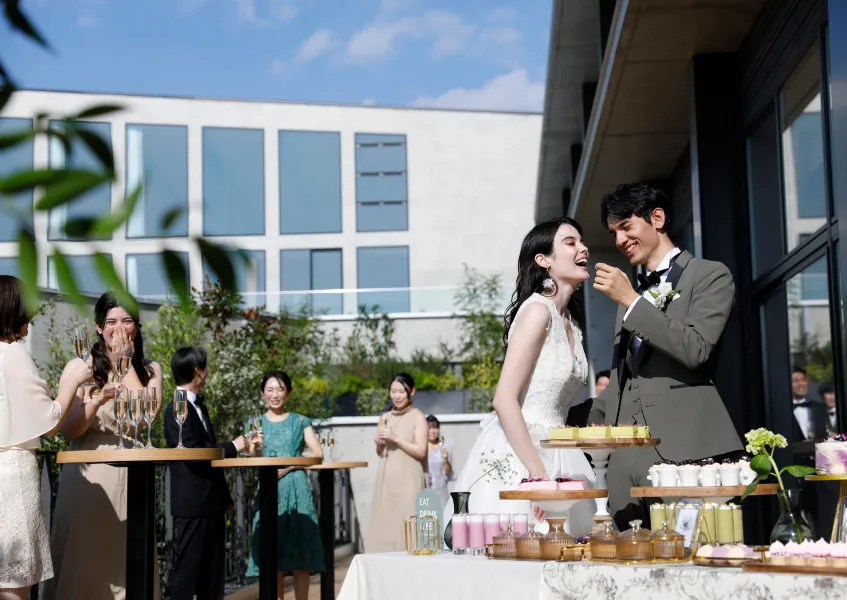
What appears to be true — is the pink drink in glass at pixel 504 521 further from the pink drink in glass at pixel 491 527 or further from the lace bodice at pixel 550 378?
the lace bodice at pixel 550 378

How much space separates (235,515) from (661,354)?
6.95 metres

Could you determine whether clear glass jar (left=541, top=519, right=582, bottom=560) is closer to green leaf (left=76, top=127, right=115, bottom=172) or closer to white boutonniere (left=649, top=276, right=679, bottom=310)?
white boutonniere (left=649, top=276, right=679, bottom=310)

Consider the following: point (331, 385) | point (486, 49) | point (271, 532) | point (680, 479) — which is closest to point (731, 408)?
point (271, 532)

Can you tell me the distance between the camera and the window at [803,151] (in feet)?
17.0

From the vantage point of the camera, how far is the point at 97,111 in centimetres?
76

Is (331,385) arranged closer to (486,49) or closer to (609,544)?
(609,544)

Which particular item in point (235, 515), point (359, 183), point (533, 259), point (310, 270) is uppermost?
point (359, 183)

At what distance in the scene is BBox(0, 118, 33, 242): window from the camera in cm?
68

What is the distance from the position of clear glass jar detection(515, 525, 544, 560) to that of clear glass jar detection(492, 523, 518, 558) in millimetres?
16

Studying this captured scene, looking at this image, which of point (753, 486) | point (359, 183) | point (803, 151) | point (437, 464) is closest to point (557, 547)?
point (753, 486)

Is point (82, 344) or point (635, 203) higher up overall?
point (635, 203)

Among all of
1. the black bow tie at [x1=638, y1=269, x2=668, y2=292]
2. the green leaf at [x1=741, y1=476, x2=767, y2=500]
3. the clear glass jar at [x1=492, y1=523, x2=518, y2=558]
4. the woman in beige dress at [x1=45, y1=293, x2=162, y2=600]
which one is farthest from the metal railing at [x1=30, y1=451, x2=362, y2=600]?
the green leaf at [x1=741, y1=476, x2=767, y2=500]

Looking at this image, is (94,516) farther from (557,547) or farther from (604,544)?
(604,544)

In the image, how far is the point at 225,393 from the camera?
43.3 feet
